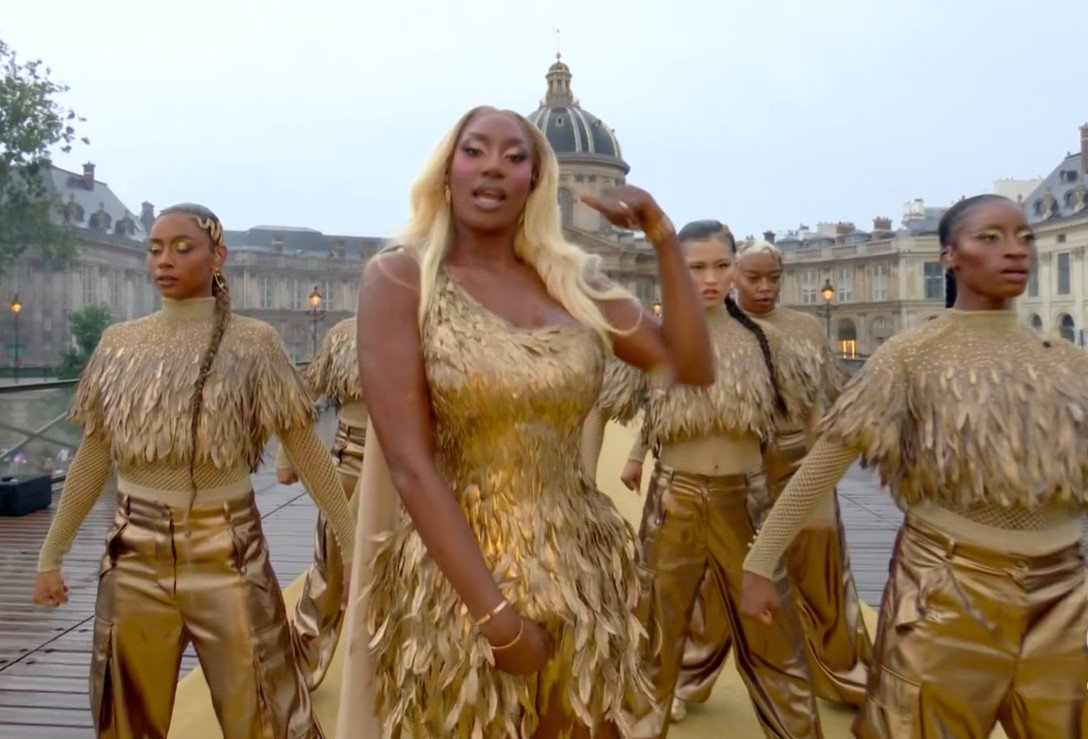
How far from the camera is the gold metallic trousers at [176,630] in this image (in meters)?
3.11

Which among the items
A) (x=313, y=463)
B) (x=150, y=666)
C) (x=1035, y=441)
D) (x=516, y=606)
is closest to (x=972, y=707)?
(x=1035, y=441)

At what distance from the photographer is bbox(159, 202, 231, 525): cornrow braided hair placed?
314 centimetres

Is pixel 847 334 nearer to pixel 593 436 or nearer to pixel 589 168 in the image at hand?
pixel 589 168

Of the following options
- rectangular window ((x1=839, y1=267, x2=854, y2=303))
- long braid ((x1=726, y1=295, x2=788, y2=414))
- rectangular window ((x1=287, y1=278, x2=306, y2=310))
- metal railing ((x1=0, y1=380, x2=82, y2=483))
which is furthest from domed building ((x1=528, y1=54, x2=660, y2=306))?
long braid ((x1=726, y1=295, x2=788, y2=414))

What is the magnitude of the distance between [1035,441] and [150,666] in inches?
106

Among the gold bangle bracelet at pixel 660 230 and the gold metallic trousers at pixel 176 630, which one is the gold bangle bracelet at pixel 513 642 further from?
the gold metallic trousers at pixel 176 630

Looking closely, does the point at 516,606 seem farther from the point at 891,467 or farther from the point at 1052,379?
the point at 1052,379

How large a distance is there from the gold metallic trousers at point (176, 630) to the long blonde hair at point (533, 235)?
1534mm

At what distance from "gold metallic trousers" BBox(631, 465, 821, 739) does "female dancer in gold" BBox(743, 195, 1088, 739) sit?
1110 millimetres

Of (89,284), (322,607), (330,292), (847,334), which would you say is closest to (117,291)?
(89,284)

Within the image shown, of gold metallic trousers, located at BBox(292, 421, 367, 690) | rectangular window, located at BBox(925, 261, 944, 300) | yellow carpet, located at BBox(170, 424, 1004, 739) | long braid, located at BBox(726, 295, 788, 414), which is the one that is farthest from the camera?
rectangular window, located at BBox(925, 261, 944, 300)

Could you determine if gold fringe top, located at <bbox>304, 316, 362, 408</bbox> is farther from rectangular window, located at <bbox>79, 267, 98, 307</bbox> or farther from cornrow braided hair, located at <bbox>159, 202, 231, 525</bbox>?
rectangular window, located at <bbox>79, 267, 98, 307</bbox>

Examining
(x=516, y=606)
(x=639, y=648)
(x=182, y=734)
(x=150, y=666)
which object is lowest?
(x=182, y=734)

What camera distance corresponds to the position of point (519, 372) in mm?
2000
